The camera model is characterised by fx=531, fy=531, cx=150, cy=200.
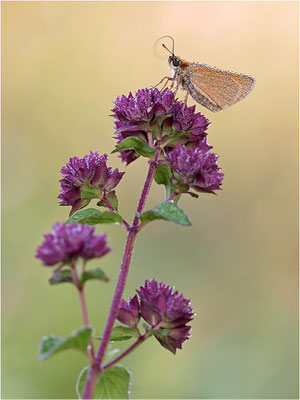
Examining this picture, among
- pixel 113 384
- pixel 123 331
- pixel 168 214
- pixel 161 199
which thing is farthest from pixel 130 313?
pixel 161 199

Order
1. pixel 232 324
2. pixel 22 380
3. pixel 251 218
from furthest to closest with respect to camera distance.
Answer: pixel 251 218, pixel 232 324, pixel 22 380

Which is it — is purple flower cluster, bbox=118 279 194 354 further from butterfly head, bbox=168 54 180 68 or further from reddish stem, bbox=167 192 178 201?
butterfly head, bbox=168 54 180 68

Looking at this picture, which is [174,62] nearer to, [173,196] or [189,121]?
[189,121]

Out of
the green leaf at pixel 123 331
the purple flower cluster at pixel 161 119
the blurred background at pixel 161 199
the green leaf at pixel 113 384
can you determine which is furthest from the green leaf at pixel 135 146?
the blurred background at pixel 161 199

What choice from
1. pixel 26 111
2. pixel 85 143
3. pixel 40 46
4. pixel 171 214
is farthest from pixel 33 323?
pixel 40 46

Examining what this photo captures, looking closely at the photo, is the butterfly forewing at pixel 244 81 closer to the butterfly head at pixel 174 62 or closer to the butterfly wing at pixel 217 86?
the butterfly wing at pixel 217 86

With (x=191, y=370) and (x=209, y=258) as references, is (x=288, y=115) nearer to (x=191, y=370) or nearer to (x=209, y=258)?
(x=209, y=258)
